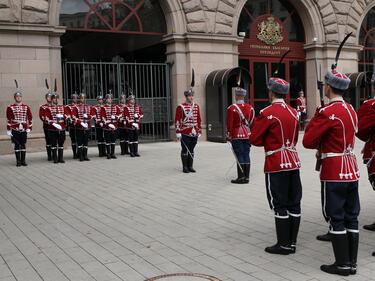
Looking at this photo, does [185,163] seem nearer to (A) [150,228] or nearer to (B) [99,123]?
(B) [99,123]

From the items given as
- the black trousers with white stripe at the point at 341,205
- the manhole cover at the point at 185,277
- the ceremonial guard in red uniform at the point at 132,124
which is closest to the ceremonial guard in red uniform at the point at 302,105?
the ceremonial guard in red uniform at the point at 132,124

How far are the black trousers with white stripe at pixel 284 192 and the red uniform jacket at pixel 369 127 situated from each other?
0.99 metres

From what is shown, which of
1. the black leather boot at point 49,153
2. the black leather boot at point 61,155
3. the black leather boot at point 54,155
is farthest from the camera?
the black leather boot at point 49,153

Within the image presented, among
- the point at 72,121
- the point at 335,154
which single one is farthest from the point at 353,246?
the point at 72,121

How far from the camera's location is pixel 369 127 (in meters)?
5.81

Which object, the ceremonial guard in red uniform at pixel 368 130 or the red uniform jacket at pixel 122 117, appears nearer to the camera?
the ceremonial guard in red uniform at pixel 368 130

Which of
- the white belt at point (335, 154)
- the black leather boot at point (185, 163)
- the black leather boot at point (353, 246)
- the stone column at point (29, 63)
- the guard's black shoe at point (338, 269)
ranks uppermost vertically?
the stone column at point (29, 63)

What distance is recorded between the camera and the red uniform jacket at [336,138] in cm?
476

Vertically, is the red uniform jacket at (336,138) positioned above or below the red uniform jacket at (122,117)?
below

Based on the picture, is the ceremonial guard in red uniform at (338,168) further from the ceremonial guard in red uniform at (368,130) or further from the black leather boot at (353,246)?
the ceremonial guard in red uniform at (368,130)

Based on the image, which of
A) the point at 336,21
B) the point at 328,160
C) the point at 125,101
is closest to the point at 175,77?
the point at 125,101

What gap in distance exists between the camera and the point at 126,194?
9117 mm

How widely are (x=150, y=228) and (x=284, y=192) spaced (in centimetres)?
201

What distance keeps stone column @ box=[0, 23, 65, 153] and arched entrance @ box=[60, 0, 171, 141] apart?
3.40ft
